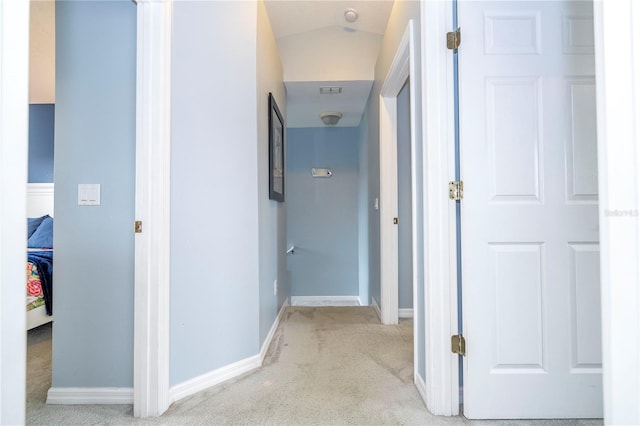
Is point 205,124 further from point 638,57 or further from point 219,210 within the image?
point 638,57

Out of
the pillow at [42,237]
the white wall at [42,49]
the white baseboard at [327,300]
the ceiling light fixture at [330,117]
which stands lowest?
the white baseboard at [327,300]

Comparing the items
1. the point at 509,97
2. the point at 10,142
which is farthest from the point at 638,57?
the point at 10,142

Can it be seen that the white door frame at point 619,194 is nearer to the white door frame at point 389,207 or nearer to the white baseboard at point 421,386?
the white baseboard at point 421,386

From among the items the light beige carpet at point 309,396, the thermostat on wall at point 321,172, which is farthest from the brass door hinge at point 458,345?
the thermostat on wall at point 321,172

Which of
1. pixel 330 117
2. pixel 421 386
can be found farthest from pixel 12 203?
pixel 330 117

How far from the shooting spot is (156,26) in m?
1.50

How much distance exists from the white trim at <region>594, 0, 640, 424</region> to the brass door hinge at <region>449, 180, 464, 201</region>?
23.3 inches

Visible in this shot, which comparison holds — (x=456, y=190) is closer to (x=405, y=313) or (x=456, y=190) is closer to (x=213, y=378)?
(x=213, y=378)

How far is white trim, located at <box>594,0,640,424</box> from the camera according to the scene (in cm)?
83

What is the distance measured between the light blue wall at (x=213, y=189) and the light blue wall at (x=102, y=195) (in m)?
0.23

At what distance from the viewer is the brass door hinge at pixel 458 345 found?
4.74 ft

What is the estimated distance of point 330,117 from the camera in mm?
4188

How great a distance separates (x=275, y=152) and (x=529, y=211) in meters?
1.83

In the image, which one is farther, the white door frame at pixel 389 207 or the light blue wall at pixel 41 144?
the light blue wall at pixel 41 144
